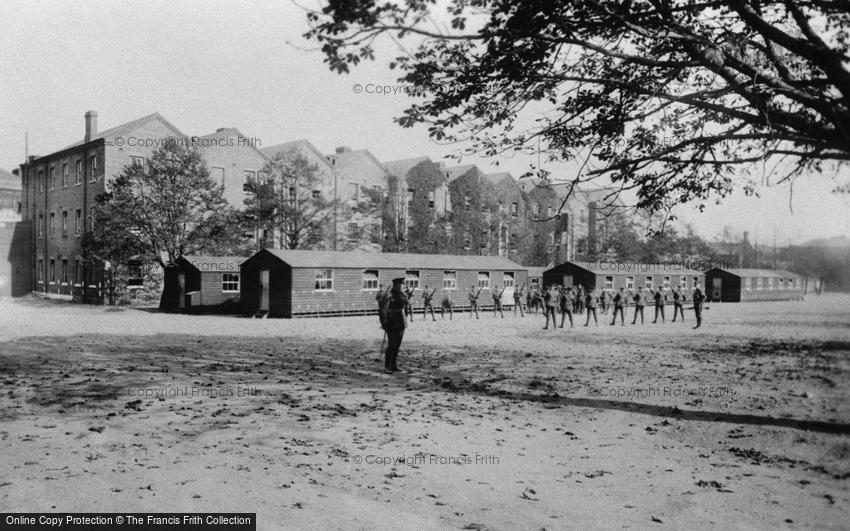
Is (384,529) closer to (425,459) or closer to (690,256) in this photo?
(425,459)

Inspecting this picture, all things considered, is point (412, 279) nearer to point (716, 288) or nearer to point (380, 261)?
point (380, 261)

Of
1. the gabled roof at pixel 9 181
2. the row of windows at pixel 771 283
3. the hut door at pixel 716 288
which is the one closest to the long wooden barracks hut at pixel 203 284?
the gabled roof at pixel 9 181

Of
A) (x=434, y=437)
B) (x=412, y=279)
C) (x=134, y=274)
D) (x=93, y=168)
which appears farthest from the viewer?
(x=93, y=168)

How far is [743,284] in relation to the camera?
192 ft

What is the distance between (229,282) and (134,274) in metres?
9.62

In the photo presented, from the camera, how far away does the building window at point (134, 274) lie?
127ft

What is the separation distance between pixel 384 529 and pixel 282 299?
26191mm

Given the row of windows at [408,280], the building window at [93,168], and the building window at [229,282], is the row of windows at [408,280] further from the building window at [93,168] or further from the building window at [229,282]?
the building window at [93,168]

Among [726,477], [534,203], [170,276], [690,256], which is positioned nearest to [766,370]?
[726,477]

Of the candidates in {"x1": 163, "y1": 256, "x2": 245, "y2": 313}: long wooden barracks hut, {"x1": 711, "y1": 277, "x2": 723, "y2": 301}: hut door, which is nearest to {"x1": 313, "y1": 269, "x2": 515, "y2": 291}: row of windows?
{"x1": 163, "y1": 256, "x2": 245, "y2": 313}: long wooden barracks hut

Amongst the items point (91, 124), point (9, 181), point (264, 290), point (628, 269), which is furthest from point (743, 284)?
point (9, 181)

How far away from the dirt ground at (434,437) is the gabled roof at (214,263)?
57.0 ft

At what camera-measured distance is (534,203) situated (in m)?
65.9

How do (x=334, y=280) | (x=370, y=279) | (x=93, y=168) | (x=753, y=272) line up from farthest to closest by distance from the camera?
1. (x=753, y=272)
2. (x=93, y=168)
3. (x=370, y=279)
4. (x=334, y=280)
